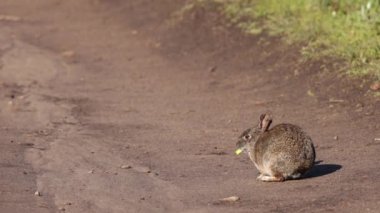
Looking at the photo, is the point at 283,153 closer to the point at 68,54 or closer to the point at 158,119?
the point at 158,119

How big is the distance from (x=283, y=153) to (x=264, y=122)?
1.72ft

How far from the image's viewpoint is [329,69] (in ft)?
39.1

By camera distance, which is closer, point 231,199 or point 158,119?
point 231,199

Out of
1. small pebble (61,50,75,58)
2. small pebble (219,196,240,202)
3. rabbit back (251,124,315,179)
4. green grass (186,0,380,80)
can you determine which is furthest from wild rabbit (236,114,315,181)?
small pebble (61,50,75,58)

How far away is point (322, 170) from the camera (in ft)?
26.6

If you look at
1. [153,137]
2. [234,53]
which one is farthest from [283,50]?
[153,137]

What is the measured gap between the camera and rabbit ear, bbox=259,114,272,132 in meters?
7.98

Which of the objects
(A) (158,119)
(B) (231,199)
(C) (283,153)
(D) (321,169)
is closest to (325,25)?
(A) (158,119)

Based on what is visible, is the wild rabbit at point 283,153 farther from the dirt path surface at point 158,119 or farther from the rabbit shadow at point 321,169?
the rabbit shadow at point 321,169

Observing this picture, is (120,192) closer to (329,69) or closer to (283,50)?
(329,69)

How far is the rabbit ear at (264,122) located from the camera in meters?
7.98

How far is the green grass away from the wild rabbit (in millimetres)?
3486

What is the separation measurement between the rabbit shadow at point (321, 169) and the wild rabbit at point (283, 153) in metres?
0.24

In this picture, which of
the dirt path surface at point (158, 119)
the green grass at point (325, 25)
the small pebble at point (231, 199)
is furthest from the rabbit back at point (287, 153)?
the green grass at point (325, 25)
